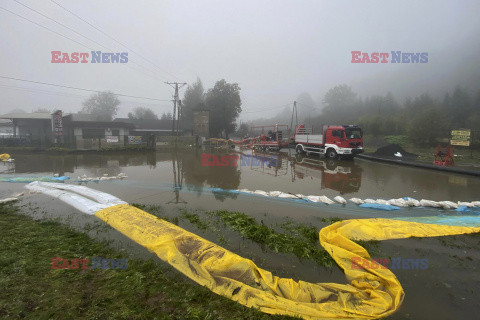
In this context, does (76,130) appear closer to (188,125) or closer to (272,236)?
(188,125)

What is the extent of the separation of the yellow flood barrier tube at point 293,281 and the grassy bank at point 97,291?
177 millimetres

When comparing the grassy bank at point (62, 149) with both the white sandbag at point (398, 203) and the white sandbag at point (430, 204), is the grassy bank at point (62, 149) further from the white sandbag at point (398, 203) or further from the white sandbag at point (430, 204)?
the white sandbag at point (430, 204)

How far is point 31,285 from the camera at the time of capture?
8.62 feet

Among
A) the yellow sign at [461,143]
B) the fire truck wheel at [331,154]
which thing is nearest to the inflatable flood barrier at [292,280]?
the fire truck wheel at [331,154]

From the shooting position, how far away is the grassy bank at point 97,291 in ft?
7.43

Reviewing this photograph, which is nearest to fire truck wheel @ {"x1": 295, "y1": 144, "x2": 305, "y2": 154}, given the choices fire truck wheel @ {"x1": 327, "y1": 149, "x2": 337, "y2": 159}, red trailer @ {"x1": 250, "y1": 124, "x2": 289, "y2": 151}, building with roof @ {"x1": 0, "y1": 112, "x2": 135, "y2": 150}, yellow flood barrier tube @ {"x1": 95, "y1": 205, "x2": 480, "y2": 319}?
red trailer @ {"x1": 250, "y1": 124, "x2": 289, "y2": 151}

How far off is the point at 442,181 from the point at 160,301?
11.0 m

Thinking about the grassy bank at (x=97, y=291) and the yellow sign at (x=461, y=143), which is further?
the yellow sign at (x=461, y=143)

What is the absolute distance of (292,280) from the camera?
2746 millimetres

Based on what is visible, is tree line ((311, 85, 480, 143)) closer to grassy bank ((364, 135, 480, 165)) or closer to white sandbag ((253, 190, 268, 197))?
grassy bank ((364, 135, 480, 165))

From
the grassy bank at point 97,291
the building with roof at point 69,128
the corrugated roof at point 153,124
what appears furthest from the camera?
the corrugated roof at point 153,124

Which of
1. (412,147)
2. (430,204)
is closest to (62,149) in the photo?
(430,204)

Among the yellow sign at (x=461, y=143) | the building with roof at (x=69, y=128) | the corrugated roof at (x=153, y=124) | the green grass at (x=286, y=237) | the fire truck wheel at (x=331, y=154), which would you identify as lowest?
the green grass at (x=286, y=237)

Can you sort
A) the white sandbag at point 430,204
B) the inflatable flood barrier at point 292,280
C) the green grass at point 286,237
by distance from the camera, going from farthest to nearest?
the white sandbag at point 430,204 → the green grass at point 286,237 → the inflatable flood barrier at point 292,280
